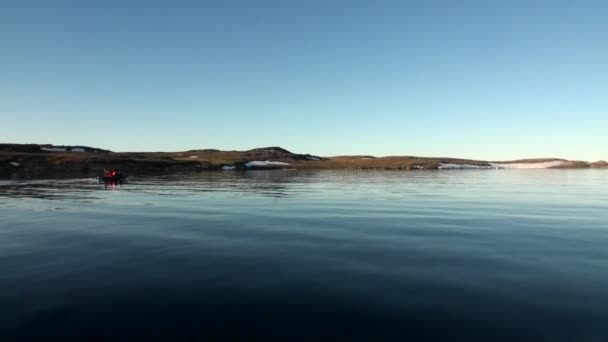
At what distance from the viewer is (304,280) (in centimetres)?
1148

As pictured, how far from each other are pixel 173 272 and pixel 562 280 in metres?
13.0

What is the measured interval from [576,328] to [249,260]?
1023 centimetres

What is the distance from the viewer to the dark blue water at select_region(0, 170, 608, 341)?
325 inches

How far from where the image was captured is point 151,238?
59.7 ft

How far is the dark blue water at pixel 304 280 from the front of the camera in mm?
8258

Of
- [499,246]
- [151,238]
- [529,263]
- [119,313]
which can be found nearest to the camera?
[119,313]

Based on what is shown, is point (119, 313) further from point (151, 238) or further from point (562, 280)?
point (562, 280)

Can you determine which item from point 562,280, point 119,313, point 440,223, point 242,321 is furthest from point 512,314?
point 440,223

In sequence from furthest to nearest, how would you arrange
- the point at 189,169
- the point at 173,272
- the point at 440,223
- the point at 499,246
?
1. the point at 189,169
2. the point at 440,223
3. the point at 499,246
4. the point at 173,272

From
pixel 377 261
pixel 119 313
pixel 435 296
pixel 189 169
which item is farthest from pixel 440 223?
pixel 189 169

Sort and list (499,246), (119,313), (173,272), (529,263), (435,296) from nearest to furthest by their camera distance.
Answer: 1. (119,313)
2. (435,296)
3. (173,272)
4. (529,263)
5. (499,246)

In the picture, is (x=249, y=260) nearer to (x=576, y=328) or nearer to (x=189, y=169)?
(x=576, y=328)

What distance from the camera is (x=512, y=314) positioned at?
8945 millimetres

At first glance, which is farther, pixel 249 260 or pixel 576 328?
pixel 249 260
